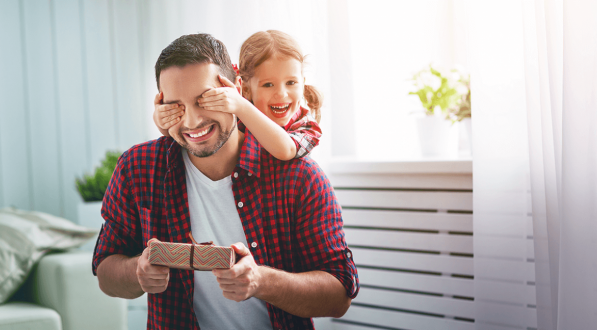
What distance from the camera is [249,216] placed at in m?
1.06

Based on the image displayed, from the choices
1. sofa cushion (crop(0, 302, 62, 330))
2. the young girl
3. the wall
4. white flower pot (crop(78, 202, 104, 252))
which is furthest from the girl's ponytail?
white flower pot (crop(78, 202, 104, 252))

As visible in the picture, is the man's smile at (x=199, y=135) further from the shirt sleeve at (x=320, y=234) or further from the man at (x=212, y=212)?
the shirt sleeve at (x=320, y=234)

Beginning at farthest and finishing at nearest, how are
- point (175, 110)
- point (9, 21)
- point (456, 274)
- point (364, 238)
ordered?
point (9, 21) < point (364, 238) < point (456, 274) < point (175, 110)

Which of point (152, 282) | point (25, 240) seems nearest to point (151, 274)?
point (152, 282)

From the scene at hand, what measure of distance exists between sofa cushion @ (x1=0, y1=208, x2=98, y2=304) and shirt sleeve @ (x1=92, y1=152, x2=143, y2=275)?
668 millimetres

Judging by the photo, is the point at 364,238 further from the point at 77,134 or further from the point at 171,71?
the point at 77,134

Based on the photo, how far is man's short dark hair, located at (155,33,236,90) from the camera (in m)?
1.00

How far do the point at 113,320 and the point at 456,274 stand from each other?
4.03ft

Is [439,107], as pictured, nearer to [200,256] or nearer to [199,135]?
[199,135]

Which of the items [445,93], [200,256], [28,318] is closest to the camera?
[200,256]

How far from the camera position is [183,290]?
1058 millimetres

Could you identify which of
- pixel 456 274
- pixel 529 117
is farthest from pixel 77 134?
pixel 529 117

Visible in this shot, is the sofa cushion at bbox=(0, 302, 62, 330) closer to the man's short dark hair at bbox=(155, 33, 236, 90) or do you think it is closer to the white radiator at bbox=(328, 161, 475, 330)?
the man's short dark hair at bbox=(155, 33, 236, 90)

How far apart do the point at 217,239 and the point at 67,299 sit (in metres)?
0.82
